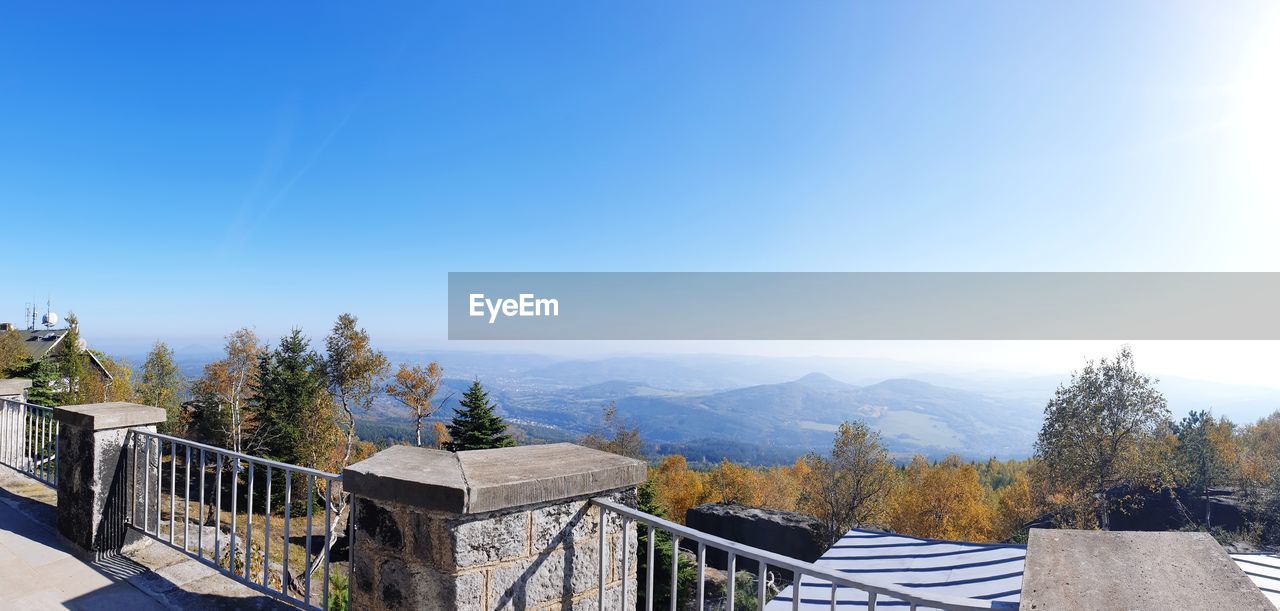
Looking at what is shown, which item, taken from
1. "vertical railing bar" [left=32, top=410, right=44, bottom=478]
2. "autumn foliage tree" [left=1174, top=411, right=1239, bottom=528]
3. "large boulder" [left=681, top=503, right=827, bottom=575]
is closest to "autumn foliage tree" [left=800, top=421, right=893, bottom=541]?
"large boulder" [left=681, top=503, right=827, bottom=575]

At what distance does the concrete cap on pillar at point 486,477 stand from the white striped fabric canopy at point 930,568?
283cm

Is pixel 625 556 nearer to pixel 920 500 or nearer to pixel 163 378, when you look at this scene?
pixel 920 500

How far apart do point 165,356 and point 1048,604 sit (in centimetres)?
5389

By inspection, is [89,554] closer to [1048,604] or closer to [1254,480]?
[1048,604]

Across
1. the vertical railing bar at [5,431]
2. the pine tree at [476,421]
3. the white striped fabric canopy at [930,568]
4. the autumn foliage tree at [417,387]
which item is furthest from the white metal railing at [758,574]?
the autumn foliage tree at [417,387]

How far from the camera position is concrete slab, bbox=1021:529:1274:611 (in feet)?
4.79

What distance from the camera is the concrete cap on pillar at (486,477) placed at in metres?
2.09

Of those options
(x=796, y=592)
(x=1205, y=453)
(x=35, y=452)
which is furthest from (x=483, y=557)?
(x=1205, y=453)

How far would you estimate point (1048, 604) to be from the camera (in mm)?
1453

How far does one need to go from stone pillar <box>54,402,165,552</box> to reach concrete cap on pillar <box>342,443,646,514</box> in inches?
114

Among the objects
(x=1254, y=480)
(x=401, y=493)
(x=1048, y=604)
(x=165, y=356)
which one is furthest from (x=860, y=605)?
(x=165, y=356)

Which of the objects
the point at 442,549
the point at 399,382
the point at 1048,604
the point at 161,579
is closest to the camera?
the point at 1048,604

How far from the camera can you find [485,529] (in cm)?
219

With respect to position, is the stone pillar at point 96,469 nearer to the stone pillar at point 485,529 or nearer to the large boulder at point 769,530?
the stone pillar at point 485,529
